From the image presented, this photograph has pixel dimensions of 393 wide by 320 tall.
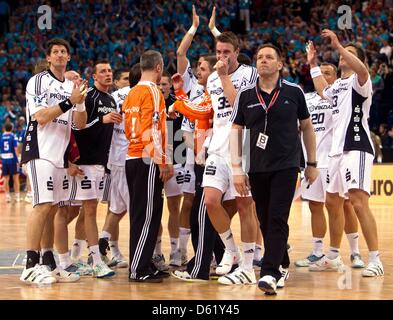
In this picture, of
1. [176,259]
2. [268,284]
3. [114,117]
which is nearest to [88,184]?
[114,117]

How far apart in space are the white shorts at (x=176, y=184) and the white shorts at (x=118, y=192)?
22.3 inches

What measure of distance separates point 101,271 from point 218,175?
6.02ft

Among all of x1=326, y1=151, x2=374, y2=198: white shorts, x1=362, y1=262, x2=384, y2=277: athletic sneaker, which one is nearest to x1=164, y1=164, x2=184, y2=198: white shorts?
x1=326, y1=151, x2=374, y2=198: white shorts

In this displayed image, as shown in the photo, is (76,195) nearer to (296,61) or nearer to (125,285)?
(125,285)

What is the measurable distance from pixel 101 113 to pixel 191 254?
2.81 m

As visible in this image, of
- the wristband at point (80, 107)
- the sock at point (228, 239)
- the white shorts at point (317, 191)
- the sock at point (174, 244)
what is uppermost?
the wristband at point (80, 107)

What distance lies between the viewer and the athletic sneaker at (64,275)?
938cm

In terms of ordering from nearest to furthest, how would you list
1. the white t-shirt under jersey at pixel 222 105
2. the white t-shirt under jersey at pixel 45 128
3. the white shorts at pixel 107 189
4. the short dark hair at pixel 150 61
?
the white t-shirt under jersey at pixel 222 105, the white t-shirt under jersey at pixel 45 128, the short dark hair at pixel 150 61, the white shorts at pixel 107 189

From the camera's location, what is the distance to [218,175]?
Result: 909cm

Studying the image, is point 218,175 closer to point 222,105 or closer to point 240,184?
point 240,184

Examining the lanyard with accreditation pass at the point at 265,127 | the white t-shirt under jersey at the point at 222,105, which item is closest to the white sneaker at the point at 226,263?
the white t-shirt under jersey at the point at 222,105

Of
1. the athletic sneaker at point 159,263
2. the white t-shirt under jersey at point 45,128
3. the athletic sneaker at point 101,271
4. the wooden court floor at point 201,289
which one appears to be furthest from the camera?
the athletic sneaker at point 159,263

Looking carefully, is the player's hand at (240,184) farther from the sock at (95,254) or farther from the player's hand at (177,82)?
the sock at (95,254)
